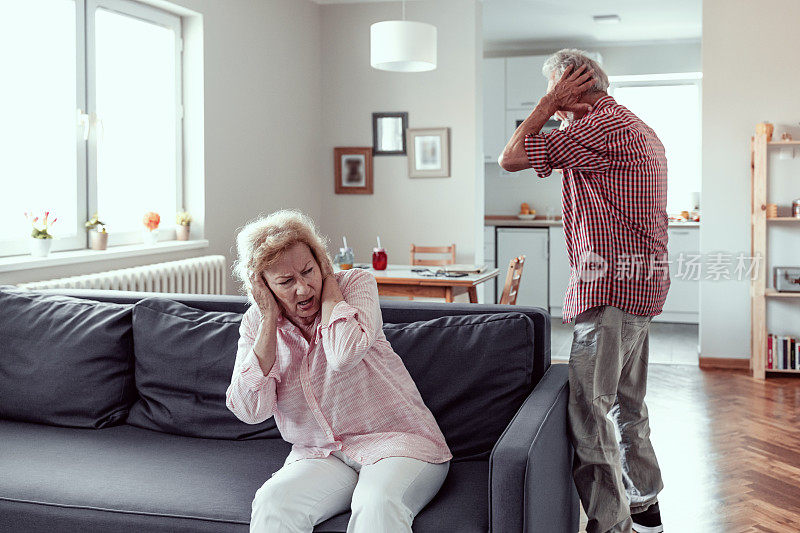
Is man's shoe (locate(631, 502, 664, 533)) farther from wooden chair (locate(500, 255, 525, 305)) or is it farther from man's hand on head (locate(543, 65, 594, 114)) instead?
wooden chair (locate(500, 255, 525, 305))

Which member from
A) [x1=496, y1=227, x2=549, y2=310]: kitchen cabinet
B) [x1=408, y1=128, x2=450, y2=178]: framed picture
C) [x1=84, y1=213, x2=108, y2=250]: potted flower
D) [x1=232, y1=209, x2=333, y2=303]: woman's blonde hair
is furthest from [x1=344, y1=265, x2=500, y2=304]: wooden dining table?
[x1=496, y1=227, x2=549, y2=310]: kitchen cabinet

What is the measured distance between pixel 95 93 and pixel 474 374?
3.20 m

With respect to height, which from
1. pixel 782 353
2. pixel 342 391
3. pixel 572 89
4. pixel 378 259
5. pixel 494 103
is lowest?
pixel 782 353

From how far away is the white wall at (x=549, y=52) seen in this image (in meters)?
8.46

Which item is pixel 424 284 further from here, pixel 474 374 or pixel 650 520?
pixel 474 374

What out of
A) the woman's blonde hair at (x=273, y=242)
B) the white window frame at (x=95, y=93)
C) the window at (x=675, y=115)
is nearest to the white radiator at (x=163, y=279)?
the white window frame at (x=95, y=93)

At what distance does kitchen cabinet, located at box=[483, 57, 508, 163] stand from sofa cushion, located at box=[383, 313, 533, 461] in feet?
20.6

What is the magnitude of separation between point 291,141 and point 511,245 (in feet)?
9.17

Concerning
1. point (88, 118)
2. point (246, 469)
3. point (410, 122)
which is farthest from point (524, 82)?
point (246, 469)

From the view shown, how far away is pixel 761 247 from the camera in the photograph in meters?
5.65

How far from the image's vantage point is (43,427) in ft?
9.05

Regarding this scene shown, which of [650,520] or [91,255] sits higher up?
[91,255]

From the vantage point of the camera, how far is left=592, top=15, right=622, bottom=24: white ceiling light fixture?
290 inches

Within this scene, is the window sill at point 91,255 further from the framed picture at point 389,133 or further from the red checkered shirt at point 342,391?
the red checkered shirt at point 342,391
